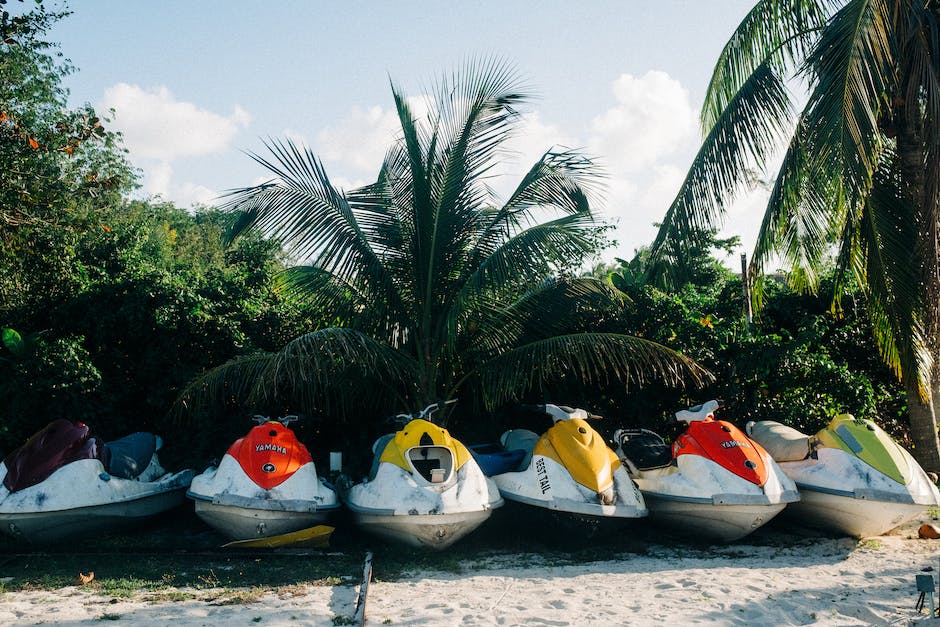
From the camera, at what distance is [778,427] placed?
26.7 feet

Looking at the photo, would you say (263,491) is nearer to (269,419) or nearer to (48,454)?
(269,419)

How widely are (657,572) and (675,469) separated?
4.03 ft

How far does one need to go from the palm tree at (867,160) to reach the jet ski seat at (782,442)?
6.88 feet

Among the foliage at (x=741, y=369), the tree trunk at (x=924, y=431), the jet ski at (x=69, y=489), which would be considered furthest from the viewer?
the foliage at (x=741, y=369)

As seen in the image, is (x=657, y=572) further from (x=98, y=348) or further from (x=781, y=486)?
(x=98, y=348)

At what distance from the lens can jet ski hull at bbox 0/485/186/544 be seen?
22.6ft

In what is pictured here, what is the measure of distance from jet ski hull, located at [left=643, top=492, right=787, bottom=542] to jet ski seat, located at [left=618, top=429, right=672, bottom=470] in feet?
1.52

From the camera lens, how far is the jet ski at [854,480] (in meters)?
6.87

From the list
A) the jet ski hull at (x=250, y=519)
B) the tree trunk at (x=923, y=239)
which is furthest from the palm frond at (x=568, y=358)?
the tree trunk at (x=923, y=239)

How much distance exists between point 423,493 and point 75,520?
130 inches

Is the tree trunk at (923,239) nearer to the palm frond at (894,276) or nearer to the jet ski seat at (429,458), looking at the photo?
the palm frond at (894,276)

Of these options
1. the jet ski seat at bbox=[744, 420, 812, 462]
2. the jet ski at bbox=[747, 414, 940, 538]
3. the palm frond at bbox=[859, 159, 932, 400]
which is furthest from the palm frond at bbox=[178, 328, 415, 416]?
the palm frond at bbox=[859, 159, 932, 400]

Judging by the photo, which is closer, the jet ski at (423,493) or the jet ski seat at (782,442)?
the jet ski at (423,493)

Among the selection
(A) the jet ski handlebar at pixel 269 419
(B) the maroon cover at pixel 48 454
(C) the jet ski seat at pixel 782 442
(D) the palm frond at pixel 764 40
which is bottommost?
(B) the maroon cover at pixel 48 454
